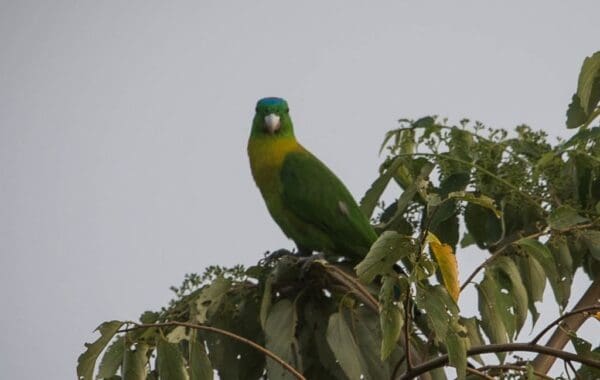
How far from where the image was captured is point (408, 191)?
354 centimetres

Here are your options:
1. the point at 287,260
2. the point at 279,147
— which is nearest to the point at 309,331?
the point at 287,260

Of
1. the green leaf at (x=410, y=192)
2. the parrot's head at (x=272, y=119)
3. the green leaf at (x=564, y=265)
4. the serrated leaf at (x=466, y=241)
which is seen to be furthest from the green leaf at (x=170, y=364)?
the parrot's head at (x=272, y=119)

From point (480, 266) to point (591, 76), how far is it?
0.72 metres

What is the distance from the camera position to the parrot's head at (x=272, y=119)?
17.4 feet

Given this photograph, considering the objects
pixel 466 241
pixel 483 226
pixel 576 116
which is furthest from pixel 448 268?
pixel 466 241

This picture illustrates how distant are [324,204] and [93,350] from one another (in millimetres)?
2243

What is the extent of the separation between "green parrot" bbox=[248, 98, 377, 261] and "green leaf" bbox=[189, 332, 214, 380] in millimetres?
1803

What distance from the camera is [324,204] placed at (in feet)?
15.9

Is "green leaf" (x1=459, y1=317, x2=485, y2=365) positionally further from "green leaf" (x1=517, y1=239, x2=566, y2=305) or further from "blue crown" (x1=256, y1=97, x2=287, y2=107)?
"blue crown" (x1=256, y1=97, x2=287, y2=107)

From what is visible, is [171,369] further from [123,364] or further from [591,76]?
[591,76]

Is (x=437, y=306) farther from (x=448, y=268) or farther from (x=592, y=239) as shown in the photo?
(x=592, y=239)

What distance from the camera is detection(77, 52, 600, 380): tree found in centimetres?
244

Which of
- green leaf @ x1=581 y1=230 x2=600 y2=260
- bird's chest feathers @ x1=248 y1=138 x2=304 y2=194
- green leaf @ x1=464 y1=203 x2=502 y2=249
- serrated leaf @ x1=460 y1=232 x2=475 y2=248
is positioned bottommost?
green leaf @ x1=581 y1=230 x2=600 y2=260

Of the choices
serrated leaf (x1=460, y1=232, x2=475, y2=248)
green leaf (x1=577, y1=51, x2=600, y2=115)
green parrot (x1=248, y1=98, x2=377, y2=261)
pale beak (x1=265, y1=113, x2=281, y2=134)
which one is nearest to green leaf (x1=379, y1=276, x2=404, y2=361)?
green leaf (x1=577, y1=51, x2=600, y2=115)
